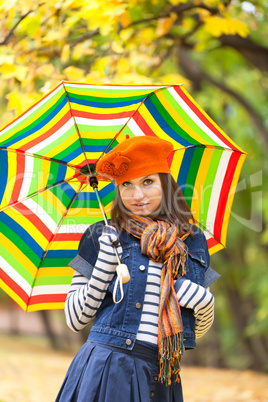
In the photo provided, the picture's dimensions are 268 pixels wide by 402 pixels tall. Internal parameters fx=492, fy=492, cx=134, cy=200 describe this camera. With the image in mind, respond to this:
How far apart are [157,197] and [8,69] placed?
2.14m

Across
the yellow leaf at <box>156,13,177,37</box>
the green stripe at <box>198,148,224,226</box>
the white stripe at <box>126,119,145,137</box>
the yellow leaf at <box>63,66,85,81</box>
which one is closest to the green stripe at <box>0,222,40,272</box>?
the white stripe at <box>126,119,145,137</box>

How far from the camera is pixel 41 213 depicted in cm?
280

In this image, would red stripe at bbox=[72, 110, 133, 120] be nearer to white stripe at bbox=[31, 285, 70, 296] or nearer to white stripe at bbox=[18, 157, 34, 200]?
white stripe at bbox=[18, 157, 34, 200]

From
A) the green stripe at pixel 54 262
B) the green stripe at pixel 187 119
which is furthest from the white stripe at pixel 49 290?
the green stripe at pixel 187 119

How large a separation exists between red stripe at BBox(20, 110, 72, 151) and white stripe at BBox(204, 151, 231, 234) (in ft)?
3.14

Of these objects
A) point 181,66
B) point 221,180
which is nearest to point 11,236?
point 221,180

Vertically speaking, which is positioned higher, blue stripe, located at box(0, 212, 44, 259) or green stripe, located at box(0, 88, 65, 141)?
green stripe, located at box(0, 88, 65, 141)

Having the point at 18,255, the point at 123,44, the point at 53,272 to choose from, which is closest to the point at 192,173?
the point at 53,272

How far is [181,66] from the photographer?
9.93 m

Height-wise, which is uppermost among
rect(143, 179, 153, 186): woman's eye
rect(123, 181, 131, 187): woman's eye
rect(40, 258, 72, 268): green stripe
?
rect(143, 179, 153, 186): woman's eye

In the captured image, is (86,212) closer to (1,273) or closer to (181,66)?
(1,273)

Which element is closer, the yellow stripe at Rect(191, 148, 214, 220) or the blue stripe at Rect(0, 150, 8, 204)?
the blue stripe at Rect(0, 150, 8, 204)

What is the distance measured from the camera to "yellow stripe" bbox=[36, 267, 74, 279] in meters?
2.82

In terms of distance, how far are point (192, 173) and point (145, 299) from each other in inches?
37.9
